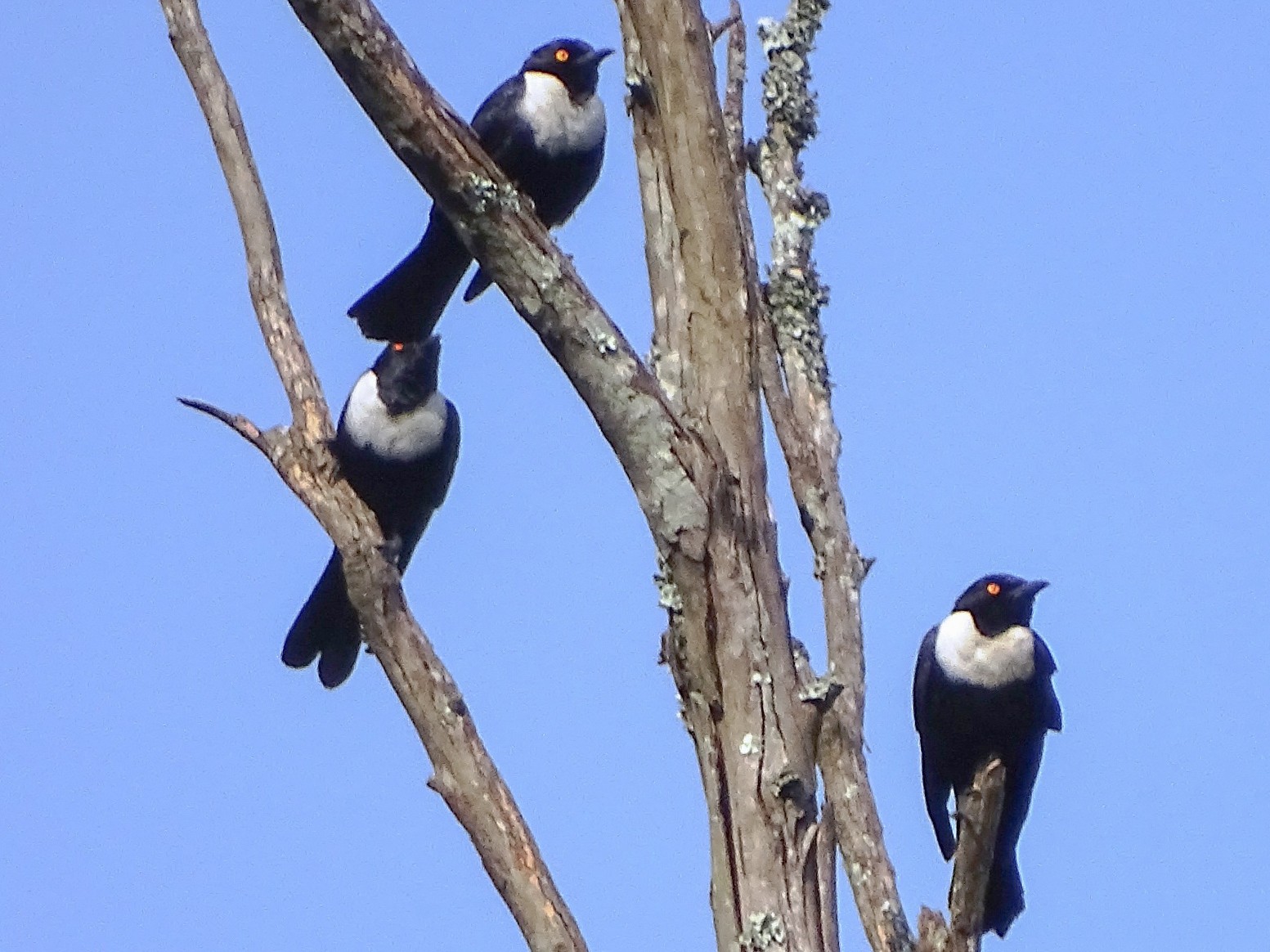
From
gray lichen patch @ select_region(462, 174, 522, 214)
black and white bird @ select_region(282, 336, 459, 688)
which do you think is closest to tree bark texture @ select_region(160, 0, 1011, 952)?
gray lichen patch @ select_region(462, 174, 522, 214)

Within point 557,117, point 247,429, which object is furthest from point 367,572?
point 557,117

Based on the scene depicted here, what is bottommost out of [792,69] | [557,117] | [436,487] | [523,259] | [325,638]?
[523,259]

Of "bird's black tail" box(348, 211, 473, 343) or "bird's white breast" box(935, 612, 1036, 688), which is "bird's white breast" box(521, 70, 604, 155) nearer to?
"bird's black tail" box(348, 211, 473, 343)

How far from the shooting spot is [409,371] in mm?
6672

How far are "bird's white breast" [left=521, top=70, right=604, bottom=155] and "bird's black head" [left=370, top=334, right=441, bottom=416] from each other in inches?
34.6

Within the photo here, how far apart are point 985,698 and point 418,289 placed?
2.38 meters

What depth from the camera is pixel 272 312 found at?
520 cm

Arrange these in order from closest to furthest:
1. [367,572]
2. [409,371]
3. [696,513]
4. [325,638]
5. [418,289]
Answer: [696,513]
[367,572]
[418,289]
[325,638]
[409,371]

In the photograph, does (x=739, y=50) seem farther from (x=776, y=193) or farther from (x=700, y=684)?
(x=700, y=684)

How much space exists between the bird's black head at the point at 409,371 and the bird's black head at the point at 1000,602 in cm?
208

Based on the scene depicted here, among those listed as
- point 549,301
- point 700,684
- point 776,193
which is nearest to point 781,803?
point 700,684

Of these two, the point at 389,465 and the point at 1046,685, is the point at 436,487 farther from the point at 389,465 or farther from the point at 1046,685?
the point at 1046,685

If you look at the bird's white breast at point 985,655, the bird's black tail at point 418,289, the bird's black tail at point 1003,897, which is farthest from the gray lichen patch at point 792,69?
the bird's black tail at point 1003,897

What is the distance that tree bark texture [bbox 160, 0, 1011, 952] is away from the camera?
3758mm
